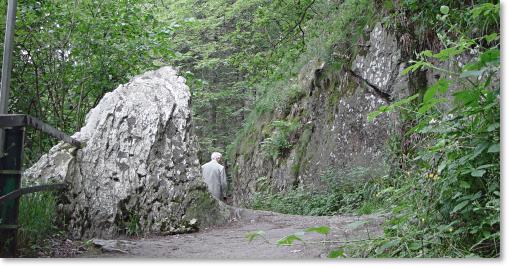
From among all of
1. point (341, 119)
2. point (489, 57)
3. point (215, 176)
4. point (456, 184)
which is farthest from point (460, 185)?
point (215, 176)

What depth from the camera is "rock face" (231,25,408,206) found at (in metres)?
4.44

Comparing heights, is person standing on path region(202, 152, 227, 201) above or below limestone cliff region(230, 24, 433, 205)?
below

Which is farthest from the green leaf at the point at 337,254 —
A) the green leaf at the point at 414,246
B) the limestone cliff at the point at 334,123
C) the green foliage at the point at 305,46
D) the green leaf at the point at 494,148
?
the green foliage at the point at 305,46

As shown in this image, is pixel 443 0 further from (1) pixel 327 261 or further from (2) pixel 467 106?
(1) pixel 327 261

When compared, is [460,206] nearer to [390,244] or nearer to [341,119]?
[390,244]

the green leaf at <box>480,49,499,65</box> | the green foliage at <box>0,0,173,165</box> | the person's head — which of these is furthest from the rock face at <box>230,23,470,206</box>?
the green foliage at <box>0,0,173,165</box>

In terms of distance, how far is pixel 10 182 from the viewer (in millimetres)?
2346

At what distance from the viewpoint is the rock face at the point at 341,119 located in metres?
4.44

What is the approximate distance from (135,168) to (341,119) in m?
2.41

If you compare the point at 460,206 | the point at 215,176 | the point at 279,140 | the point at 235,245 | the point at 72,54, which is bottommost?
the point at 235,245

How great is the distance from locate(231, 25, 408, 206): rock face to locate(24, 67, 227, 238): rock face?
1.45m

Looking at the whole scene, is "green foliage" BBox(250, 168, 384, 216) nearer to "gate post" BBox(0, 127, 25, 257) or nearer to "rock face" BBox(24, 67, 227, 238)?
"rock face" BBox(24, 67, 227, 238)

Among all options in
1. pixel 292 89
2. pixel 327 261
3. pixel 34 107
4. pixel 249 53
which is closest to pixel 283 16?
pixel 249 53

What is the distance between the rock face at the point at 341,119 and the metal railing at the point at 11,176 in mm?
2818
